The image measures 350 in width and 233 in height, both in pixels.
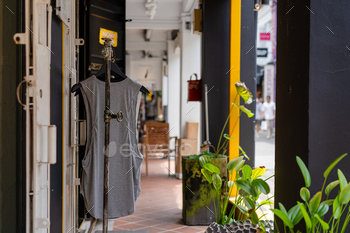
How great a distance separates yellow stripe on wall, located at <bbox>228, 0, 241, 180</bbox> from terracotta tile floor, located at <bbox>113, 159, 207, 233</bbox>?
0.96 meters

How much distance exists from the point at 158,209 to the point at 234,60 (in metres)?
2.02

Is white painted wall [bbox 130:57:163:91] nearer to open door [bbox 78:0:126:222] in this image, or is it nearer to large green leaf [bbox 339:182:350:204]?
open door [bbox 78:0:126:222]

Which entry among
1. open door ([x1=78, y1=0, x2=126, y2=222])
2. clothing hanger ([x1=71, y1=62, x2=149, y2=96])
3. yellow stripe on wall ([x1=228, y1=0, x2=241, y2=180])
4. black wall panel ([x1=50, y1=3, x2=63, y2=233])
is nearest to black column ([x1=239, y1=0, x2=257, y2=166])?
yellow stripe on wall ([x1=228, y1=0, x2=241, y2=180])

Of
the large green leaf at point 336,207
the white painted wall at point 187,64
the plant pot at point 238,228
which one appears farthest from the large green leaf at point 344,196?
the white painted wall at point 187,64

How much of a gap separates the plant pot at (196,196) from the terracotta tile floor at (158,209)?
0.33 feet

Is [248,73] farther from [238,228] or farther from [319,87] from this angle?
[319,87]

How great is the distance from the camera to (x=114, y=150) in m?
2.76

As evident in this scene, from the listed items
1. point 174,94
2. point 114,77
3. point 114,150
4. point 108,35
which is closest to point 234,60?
point 108,35

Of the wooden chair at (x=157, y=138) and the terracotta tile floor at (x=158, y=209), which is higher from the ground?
the wooden chair at (x=157, y=138)

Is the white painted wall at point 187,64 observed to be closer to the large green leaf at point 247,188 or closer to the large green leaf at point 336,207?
the large green leaf at point 247,188

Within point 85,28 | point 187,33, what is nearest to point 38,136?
point 85,28

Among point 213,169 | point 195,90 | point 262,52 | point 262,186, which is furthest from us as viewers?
point 262,52

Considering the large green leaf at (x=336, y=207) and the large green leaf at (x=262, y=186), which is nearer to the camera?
the large green leaf at (x=336, y=207)

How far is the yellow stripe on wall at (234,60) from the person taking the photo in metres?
3.86
